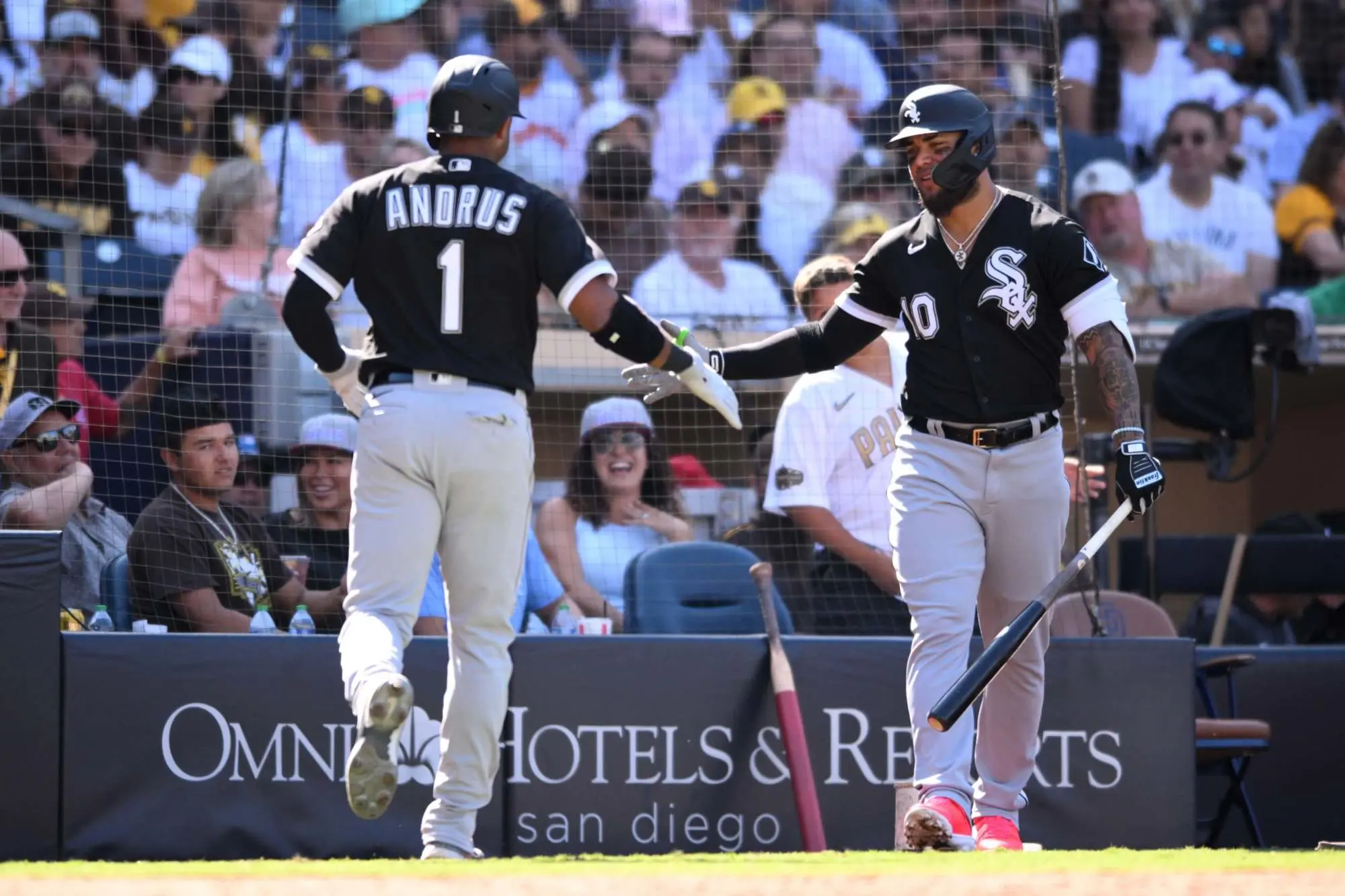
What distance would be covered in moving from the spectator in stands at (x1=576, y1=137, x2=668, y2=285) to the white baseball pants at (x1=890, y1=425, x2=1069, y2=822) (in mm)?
3817

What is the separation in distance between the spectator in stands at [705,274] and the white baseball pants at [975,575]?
Answer: 11.3 ft

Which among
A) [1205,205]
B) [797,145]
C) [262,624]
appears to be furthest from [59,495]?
[1205,205]

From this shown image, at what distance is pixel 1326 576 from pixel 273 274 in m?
4.81

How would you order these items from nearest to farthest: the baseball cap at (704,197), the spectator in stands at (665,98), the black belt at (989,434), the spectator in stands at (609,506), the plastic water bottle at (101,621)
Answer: the black belt at (989,434) → the plastic water bottle at (101,621) → the spectator in stands at (609,506) → the baseball cap at (704,197) → the spectator in stands at (665,98)

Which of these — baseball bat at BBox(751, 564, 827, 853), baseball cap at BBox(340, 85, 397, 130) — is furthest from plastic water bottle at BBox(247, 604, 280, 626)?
baseball cap at BBox(340, 85, 397, 130)

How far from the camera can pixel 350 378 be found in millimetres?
4957

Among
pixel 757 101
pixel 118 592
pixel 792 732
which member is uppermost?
pixel 757 101

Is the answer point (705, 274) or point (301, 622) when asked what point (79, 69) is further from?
point (301, 622)

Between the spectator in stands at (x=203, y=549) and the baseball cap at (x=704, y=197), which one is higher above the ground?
the baseball cap at (x=704, y=197)

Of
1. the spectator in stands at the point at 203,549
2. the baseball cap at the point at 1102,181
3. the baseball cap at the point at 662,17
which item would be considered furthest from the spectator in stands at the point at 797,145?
the spectator in stands at the point at 203,549

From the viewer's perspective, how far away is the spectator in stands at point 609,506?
7.64m

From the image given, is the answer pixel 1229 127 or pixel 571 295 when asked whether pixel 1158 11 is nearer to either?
pixel 1229 127

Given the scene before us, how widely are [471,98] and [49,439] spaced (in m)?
2.90

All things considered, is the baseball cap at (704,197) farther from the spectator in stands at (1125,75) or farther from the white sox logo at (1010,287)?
the white sox logo at (1010,287)
